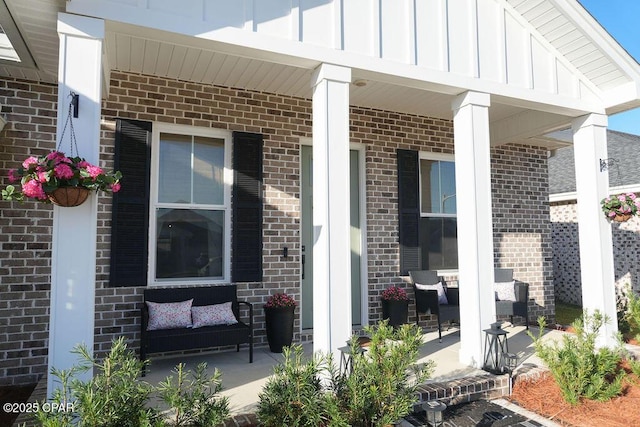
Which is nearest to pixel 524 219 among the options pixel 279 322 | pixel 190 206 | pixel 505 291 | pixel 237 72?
pixel 505 291

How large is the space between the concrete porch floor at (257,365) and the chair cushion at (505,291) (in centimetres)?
70

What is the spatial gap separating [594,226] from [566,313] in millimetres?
4375

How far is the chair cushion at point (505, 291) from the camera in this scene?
6.18 metres

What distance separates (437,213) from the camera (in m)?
6.40

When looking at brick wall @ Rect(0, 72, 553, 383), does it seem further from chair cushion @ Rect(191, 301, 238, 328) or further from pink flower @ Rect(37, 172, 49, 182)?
pink flower @ Rect(37, 172, 49, 182)

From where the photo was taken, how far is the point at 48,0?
2941mm

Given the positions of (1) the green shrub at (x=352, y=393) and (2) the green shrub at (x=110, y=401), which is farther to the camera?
(1) the green shrub at (x=352, y=393)

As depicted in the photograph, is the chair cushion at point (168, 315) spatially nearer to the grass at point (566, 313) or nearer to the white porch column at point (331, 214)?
the white porch column at point (331, 214)

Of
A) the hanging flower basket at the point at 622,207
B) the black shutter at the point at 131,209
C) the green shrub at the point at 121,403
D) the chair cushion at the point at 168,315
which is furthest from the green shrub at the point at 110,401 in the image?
the hanging flower basket at the point at 622,207

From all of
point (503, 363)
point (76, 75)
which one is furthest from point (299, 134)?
point (503, 363)

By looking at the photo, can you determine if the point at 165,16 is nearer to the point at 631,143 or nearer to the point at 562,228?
the point at 562,228

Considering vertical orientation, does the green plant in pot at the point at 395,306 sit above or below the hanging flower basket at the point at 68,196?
below

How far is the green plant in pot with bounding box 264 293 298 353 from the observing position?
4.82 metres

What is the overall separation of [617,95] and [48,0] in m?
5.82
